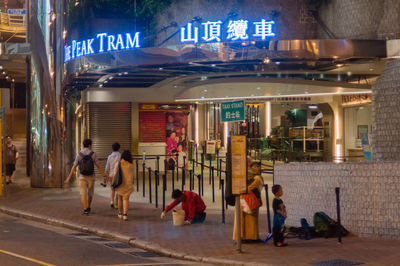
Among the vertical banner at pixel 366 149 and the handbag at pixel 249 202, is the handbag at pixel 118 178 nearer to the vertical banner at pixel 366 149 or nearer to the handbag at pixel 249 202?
the handbag at pixel 249 202

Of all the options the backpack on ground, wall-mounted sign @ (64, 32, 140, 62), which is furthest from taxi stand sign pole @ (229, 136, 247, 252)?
wall-mounted sign @ (64, 32, 140, 62)

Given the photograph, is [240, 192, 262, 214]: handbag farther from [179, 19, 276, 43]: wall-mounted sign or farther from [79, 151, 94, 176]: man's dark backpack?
[179, 19, 276, 43]: wall-mounted sign

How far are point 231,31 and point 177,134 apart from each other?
39.2 feet

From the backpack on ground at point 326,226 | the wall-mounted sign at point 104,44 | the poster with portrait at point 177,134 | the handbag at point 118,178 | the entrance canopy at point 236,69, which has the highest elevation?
the wall-mounted sign at point 104,44

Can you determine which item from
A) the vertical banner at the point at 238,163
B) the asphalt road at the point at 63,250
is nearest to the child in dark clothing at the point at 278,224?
the vertical banner at the point at 238,163

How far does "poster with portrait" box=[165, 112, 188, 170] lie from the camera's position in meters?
29.6

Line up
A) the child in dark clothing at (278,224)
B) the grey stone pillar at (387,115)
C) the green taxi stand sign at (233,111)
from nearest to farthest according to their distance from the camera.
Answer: the child in dark clothing at (278,224), the green taxi stand sign at (233,111), the grey stone pillar at (387,115)

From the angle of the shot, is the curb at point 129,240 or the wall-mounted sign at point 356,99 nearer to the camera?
the curb at point 129,240

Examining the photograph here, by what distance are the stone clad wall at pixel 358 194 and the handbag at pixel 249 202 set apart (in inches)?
64.3

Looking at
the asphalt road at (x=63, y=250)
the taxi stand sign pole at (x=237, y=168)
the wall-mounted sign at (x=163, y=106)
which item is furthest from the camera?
the wall-mounted sign at (x=163, y=106)

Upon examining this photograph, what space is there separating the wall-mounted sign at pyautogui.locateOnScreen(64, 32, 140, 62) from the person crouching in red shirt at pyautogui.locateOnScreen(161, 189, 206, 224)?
7307mm

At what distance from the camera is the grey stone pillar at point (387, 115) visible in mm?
17391

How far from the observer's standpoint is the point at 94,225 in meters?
13.7

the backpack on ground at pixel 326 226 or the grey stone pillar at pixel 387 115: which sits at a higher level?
the grey stone pillar at pixel 387 115
